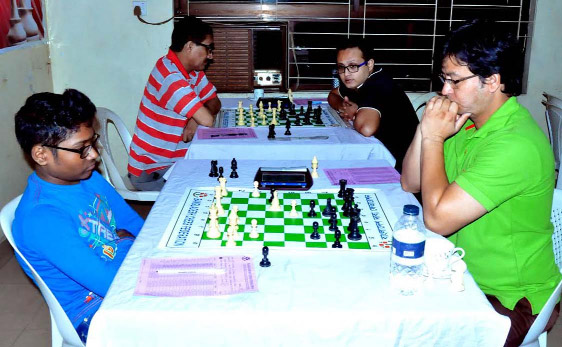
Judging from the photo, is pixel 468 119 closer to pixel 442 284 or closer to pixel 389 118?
pixel 442 284

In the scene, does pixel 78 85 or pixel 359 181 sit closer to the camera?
pixel 359 181

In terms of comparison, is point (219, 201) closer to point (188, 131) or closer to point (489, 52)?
point (489, 52)

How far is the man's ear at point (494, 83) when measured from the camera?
173 centimetres

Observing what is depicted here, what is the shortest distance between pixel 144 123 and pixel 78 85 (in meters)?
1.40

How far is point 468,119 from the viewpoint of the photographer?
2043 millimetres

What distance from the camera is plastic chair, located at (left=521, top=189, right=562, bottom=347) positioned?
1630 millimetres

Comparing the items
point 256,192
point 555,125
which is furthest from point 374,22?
point 256,192

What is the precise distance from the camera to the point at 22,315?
111 inches

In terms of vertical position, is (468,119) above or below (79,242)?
above

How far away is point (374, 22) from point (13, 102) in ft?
8.78

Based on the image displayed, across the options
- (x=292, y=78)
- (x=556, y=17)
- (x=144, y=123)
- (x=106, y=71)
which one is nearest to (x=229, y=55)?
(x=292, y=78)

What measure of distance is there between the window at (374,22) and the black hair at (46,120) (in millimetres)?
2828

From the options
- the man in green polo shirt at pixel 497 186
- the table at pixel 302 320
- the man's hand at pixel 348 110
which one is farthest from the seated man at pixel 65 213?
the man's hand at pixel 348 110

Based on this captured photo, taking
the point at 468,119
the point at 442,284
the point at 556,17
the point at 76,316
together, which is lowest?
the point at 76,316
